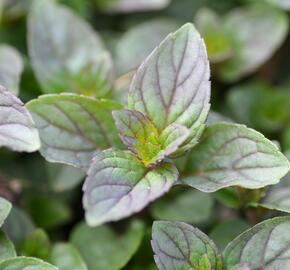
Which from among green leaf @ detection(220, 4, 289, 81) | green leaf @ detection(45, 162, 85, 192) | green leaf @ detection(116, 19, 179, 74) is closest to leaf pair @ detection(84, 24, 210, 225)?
green leaf @ detection(45, 162, 85, 192)

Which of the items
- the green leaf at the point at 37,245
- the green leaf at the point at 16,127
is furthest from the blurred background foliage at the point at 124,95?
the green leaf at the point at 16,127

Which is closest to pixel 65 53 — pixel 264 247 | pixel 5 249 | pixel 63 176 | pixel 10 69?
pixel 10 69

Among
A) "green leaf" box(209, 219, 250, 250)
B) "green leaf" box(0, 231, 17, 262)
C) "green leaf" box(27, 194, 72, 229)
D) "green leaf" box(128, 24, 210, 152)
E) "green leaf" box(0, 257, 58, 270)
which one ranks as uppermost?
"green leaf" box(128, 24, 210, 152)

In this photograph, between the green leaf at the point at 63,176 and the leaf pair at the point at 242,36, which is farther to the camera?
the leaf pair at the point at 242,36

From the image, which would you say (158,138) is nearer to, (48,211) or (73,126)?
(73,126)

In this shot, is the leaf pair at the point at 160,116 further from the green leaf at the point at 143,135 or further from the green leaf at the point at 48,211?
the green leaf at the point at 48,211

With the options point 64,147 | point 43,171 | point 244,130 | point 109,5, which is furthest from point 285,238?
point 109,5

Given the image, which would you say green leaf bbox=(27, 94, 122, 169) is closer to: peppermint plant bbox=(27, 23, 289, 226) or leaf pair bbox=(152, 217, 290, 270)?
peppermint plant bbox=(27, 23, 289, 226)
